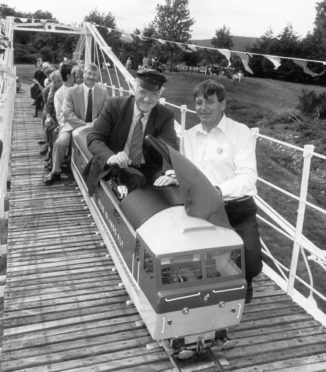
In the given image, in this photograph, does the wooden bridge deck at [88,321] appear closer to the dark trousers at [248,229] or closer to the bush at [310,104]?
the dark trousers at [248,229]

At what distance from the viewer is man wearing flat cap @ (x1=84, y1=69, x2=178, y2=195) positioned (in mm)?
3681

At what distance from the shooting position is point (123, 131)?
3.89 meters

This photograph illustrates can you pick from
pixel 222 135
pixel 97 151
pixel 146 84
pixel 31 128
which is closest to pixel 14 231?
pixel 97 151

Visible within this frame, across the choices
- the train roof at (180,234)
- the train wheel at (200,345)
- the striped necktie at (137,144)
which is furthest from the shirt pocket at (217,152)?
the train wheel at (200,345)

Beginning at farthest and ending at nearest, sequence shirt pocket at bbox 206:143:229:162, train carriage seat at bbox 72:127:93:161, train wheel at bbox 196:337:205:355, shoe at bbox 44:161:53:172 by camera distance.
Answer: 1. shoe at bbox 44:161:53:172
2. train carriage seat at bbox 72:127:93:161
3. shirt pocket at bbox 206:143:229:162
4. train wheel at bbox 196:337:205:355

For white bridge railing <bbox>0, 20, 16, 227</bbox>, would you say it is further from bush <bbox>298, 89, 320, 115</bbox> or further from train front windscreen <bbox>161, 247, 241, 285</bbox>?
bush <bbox>298, 89, 320, 115</bbox>

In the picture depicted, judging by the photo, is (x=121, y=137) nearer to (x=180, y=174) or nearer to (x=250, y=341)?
(x=180, y=174)

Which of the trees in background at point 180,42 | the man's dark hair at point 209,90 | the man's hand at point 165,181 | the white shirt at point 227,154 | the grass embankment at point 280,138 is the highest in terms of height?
the trees in background at point 180,42

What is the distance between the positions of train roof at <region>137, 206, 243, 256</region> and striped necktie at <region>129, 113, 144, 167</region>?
1.23 metres

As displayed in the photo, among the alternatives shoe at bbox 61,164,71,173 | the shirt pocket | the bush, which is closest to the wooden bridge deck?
the shirt pocket

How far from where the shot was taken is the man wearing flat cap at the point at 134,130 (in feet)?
12.1

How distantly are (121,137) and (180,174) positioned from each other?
1393mm

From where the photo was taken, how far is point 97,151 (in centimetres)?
368

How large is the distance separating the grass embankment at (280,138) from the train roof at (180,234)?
4.82 m
